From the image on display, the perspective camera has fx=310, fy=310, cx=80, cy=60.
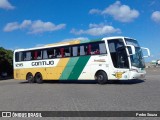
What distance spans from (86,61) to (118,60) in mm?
2863

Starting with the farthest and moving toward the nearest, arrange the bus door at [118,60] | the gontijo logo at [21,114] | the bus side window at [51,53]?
the bus side window at [51,53] → the bus door at [118,60] → the gontijo logo at [21,114]

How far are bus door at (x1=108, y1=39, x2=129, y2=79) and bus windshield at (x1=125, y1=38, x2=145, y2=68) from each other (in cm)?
46

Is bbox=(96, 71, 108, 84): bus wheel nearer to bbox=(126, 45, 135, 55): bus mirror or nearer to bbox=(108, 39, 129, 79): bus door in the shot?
bbox=(108, 39, 129, 79): bus door

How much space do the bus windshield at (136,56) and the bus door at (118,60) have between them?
1.50 ft

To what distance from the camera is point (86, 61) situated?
880 inches

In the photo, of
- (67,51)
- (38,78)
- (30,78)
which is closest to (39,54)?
(38,78)

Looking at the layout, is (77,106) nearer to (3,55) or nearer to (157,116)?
(157,116)

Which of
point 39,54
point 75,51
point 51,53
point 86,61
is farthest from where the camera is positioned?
point 39,54

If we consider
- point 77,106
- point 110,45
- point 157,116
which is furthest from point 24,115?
point 110,45

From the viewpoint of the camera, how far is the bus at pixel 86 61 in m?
20.3

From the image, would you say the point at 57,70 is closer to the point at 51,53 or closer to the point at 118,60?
the point at 51,53

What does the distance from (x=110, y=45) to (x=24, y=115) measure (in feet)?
39.3

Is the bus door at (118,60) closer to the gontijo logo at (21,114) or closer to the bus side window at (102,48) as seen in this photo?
the bus side window at (102,48)

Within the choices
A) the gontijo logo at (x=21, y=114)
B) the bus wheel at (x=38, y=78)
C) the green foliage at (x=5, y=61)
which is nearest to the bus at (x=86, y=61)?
the bus wheel at (x=38, y=78)
